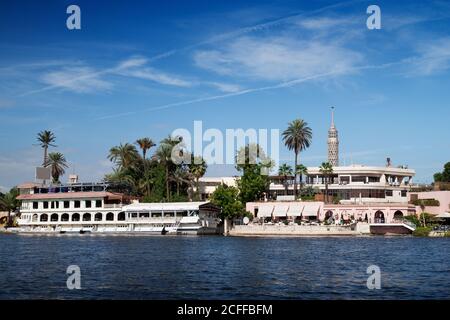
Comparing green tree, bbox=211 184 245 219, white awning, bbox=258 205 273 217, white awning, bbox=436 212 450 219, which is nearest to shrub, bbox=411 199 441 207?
white awning, bbox=436 212 450 219

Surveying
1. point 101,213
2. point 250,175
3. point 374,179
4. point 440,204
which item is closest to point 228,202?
point 250,175

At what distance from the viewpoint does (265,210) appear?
4387 inches

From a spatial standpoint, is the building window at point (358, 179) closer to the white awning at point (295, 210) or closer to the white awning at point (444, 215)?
the white awning at point (295, 210)

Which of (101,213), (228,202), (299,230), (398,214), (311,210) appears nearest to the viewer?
(299,230)

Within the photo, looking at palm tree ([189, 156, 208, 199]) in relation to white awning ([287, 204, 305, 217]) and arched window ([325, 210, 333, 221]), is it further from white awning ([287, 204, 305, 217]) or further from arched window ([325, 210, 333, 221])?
arched window ([325, 210, 333, 221])

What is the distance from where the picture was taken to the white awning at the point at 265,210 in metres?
111

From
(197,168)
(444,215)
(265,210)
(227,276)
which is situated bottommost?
(227,276)

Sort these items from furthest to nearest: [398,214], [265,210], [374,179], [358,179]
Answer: [374,179]
[358,179]
[265,210]
[398,214]

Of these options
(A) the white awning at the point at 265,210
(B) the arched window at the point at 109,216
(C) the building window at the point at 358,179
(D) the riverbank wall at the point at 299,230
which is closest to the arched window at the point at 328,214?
(D) the riverbank wall at the point at 299,230

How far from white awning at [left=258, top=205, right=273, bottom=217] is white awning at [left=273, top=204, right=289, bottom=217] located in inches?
36.3

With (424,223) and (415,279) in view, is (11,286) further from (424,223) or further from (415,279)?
(424,223)

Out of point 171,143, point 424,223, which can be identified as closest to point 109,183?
point 171,143

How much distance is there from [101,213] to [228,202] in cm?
2677

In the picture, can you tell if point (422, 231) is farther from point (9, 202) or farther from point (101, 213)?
point (9, 202)
